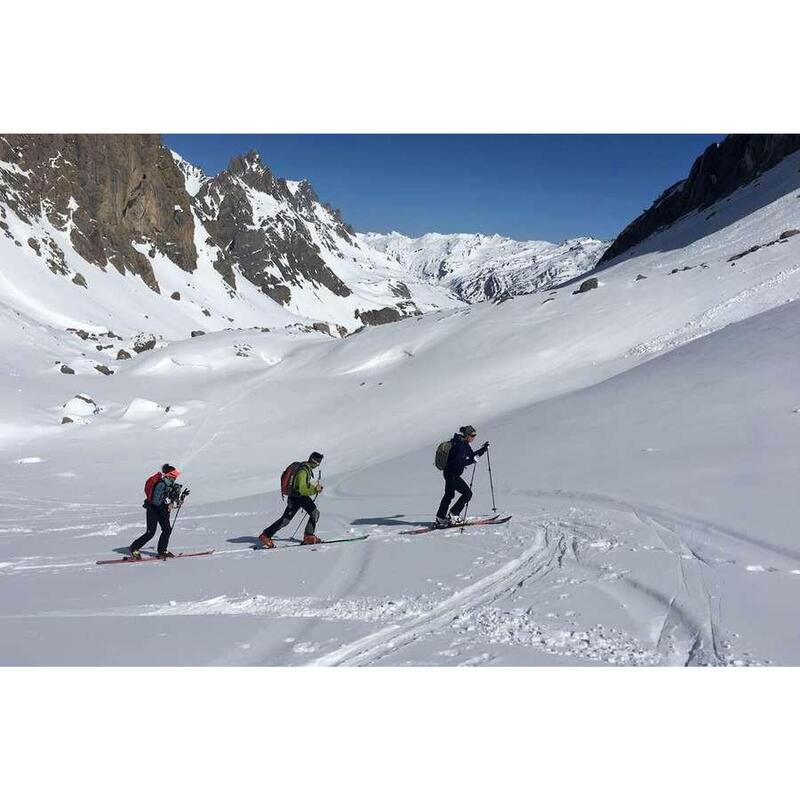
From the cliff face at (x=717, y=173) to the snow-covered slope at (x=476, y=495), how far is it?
2514 centimetres

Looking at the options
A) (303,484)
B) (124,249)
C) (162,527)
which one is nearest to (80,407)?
(162,527)

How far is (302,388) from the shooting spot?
106 feet

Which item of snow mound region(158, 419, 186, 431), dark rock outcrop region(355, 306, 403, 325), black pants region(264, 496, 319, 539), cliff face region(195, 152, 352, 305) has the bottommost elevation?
black pants region(264, 496, 319, 539)

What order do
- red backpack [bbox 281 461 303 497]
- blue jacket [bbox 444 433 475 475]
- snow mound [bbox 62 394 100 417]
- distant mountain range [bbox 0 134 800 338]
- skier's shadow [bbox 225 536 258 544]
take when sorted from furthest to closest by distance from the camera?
distant mountain range [bbox 0 134 800 338] < snow mound [bbox 62 394 100 417] < skier's shadow [bbox 225 536 258 544] < blue jacket [bbox 444 433 475 475] < red backpack [bbox 281 461 303 497]

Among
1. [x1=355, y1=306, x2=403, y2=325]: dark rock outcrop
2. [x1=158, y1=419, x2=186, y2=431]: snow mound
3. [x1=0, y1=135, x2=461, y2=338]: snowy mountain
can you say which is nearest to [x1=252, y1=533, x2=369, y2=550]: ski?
[x1=158, y1=419, x2=186, y2=431]: snow mound

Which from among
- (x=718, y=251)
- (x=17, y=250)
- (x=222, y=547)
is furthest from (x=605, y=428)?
(x=17, y=250)

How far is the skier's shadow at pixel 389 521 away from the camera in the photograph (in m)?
11.7

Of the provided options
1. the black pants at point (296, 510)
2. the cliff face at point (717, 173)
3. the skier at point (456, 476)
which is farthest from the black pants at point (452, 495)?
the cliff face at point (717, 173)

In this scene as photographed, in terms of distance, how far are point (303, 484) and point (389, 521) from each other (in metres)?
1.88

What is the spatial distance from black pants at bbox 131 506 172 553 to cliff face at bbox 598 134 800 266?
5667cm

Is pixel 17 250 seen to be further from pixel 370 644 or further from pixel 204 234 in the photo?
pixel 370 644

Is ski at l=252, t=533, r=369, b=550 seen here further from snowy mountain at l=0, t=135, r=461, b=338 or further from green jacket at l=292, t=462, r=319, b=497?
snowy mountain at l=0, t=135, r=461, b=338

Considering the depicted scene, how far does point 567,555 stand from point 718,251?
1315 inches

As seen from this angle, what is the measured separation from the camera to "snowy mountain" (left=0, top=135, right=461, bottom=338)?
7212cm
